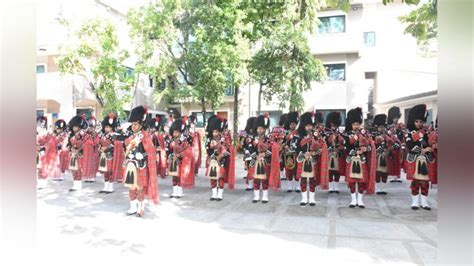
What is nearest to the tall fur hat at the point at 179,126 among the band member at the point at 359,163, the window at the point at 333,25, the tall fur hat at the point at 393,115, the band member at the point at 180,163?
the band member at the point at 180,163

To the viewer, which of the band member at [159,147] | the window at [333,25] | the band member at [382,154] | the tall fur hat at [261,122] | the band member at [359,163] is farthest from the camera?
the window at [333,25]

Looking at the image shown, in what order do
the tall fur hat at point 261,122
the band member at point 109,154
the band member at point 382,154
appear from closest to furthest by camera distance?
the tall fur hat at point 261,122
the band member at point 382,154
the band member at point 109,154

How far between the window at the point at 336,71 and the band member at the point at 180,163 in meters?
13.9

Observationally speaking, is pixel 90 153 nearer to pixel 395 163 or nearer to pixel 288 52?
pixel 395 163

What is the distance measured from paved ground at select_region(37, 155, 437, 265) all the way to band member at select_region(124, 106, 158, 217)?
0.49 metres

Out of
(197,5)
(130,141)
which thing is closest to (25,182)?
(130,141)

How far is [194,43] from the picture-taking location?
1440cm

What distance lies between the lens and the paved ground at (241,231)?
4.64 metres

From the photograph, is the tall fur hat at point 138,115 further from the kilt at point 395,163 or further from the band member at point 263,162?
the kilt at point 395,163

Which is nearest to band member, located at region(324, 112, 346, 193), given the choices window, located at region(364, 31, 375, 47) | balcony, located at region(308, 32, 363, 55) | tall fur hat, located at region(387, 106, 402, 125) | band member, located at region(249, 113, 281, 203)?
band member, located at region(249, 113, 281, 203)

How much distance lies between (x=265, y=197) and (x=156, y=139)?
13.1 ft

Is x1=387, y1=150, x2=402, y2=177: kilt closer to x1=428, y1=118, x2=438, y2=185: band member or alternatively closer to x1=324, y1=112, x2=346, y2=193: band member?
x1=324, y1=112, x2=346, y2=193: band member

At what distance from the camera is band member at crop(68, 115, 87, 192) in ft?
30.9

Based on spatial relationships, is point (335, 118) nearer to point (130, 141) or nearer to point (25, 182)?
point (130, 141)
